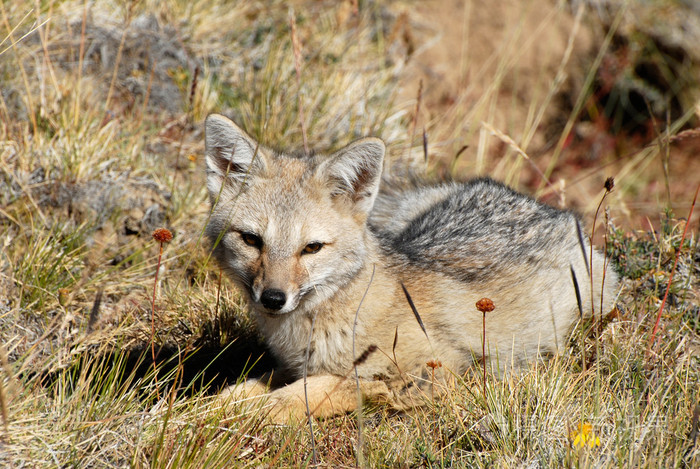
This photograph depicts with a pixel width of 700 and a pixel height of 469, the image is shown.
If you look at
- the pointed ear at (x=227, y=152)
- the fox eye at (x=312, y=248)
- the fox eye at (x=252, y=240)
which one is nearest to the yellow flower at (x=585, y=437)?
the fox eye at (x=312, y=248)

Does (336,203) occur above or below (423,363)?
above

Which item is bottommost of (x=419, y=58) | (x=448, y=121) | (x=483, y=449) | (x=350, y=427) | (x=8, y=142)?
(x=350, y=427)

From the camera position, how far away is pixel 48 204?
14.7 feet

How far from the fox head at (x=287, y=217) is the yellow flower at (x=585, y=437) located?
134 centimetres

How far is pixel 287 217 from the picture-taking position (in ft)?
10.7

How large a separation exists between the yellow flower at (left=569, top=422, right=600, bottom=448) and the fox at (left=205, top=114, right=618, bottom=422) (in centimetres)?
58

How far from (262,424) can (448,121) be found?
451 centimetres

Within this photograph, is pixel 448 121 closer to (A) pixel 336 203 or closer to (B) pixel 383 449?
(A) pixel 336 203

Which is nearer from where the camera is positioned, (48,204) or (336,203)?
(336,203)

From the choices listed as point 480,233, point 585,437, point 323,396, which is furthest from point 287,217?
point 585,437

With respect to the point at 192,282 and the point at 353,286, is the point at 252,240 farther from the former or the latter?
the point at 192,282

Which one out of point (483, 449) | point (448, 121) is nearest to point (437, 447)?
point (483, 449)

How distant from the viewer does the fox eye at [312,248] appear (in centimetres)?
326

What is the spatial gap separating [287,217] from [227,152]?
1.89 ft
